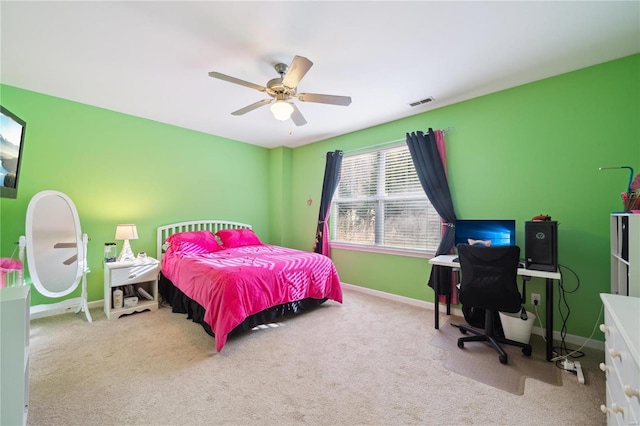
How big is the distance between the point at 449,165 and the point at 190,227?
13.0 ft

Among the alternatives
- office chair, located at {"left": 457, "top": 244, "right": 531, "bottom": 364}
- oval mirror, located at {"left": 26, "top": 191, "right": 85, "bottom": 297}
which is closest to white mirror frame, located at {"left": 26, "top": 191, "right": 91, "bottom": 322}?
oval mirror, located at {"left": 26, "top": 191, "right": 85, "bottom": 297}

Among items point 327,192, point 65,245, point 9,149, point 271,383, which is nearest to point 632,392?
point 271,383

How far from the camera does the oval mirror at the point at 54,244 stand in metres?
2.66

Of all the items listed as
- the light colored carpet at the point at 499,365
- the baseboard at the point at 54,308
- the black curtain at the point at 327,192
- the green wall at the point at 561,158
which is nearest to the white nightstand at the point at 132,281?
the baseboard at the point at 54,308

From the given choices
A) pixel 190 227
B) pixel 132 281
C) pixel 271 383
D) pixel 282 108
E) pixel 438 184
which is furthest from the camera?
pixel 190 227

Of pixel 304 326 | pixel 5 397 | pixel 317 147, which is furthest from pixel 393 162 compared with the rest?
pixel 5 397

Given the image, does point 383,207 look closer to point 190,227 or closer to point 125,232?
point 190,227

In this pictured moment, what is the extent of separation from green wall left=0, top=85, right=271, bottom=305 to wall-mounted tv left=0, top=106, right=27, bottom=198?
1.30m

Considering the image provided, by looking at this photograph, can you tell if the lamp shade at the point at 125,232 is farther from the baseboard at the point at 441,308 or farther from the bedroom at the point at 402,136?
the baseboard at the point at 441,308

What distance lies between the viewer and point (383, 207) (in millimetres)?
3930

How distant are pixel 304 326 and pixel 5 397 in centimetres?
217

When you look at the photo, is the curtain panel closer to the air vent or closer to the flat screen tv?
the flat screen tv

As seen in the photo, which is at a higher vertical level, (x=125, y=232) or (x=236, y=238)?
(x=125, y=232)

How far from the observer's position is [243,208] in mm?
4883
